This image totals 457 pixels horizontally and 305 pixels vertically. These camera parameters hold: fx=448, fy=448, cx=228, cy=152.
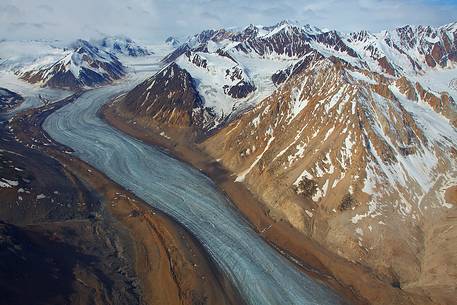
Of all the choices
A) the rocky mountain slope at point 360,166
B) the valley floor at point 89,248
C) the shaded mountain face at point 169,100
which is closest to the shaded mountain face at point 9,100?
the shaded mountain face at point 169,100

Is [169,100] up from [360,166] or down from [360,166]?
up

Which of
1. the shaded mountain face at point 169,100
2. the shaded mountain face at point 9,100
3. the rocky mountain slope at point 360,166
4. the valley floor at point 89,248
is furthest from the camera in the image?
the shaded mountain face at point 9,100

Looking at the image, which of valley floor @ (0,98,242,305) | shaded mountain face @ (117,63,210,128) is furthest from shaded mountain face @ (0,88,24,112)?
valley floor @ (0,98,242,305)

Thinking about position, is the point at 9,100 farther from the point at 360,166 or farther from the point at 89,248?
the point at 360,166

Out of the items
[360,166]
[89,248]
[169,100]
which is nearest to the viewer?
[89,248]

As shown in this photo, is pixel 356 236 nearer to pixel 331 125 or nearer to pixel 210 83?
pixel 331 125

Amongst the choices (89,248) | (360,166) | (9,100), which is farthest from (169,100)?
(89,248)

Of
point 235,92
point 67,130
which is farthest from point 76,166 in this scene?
point 235,92

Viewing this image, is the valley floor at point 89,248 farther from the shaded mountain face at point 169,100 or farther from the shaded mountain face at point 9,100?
the shaded mountain face at point 9,100

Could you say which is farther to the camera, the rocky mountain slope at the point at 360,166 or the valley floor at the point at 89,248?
the rocky mountain slope at the point at 360,166
